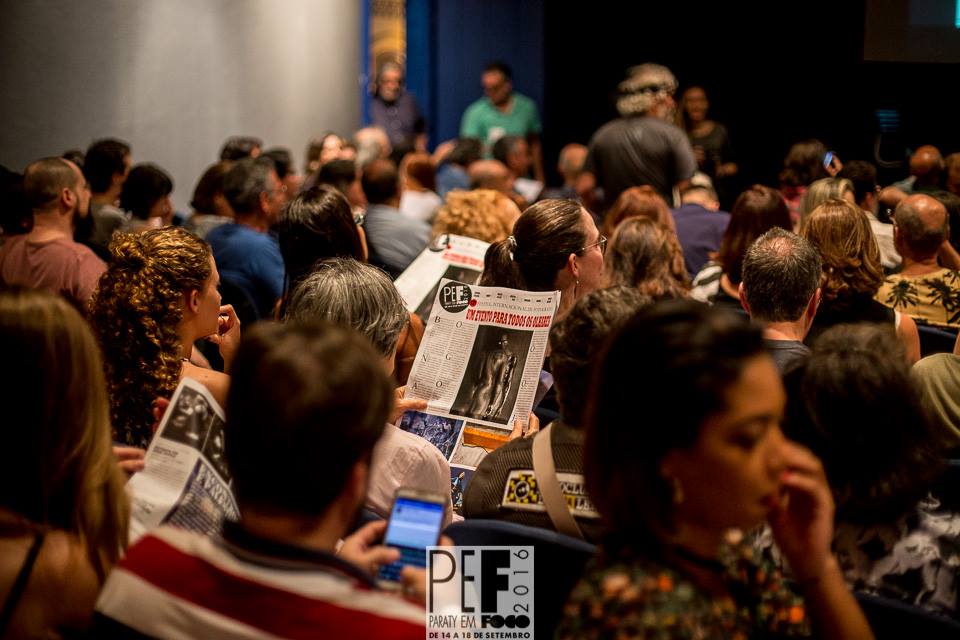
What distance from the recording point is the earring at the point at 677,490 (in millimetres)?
1271

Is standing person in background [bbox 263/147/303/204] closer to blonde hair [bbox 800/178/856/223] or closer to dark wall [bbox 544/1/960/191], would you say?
blonde hair [bbox 800/178/856/223]

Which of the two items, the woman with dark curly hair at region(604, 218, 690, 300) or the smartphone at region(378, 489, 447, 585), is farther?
the woman with dark curly hair at region(604, 218, 690, 300)

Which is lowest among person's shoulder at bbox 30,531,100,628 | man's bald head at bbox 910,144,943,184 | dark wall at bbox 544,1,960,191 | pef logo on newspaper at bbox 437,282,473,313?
person's shoulder at bbox 30,531,100,628

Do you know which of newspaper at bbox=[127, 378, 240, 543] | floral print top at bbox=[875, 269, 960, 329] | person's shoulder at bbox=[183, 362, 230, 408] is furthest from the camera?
floral print top at bbox=[875, 269, 960, 329]

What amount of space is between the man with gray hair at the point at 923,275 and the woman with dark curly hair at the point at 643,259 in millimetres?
999

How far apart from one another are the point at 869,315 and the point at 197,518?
8.71 feet

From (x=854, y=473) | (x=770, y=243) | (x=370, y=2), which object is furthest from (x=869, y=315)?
(x=370, y=2)

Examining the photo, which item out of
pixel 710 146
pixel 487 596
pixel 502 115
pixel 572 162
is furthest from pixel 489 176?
pixel 487 596

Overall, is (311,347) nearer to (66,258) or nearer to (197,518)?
(197,518)

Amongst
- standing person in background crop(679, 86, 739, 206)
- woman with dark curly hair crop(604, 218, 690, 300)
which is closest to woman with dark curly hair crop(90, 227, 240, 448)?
woman with dark curly hair crop(604, 218, 690, 300)

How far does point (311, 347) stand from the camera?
1212 mm

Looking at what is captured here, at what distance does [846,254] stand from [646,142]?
280 centimetres

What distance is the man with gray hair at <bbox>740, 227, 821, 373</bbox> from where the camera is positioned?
9.50 ft

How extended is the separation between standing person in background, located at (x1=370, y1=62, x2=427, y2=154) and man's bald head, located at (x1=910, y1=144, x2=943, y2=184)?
5615 millimetres
